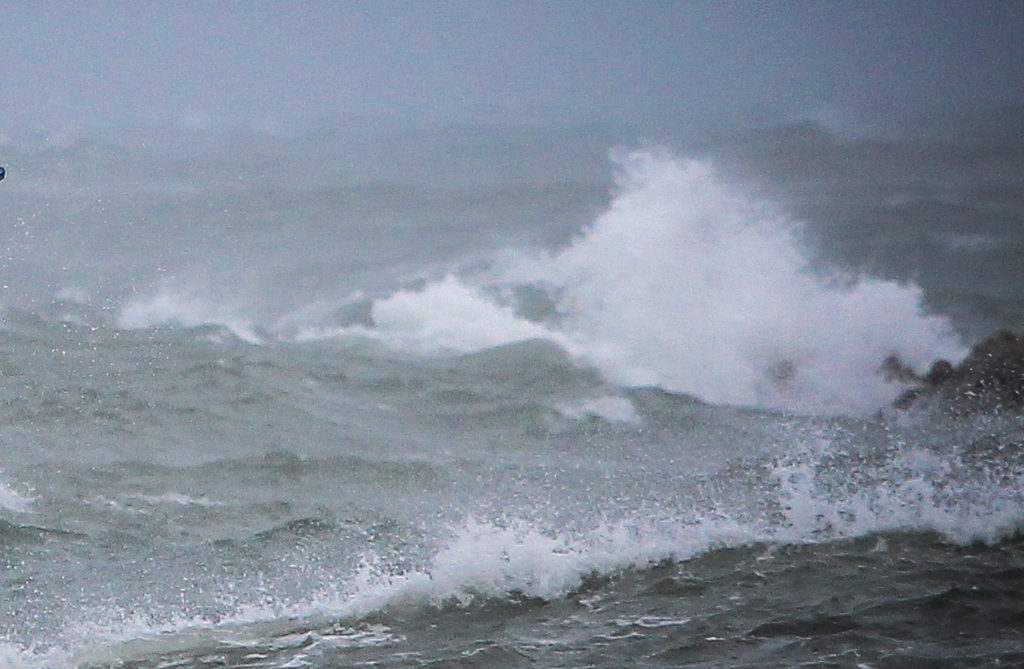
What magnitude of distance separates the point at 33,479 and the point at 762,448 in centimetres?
584

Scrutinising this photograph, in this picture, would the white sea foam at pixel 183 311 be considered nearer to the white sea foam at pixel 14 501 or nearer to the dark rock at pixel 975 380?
the white sea foam at pixel 14 501

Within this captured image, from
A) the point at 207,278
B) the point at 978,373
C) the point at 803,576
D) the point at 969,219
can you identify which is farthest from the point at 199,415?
the point at 969,219

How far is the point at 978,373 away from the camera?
11.0m

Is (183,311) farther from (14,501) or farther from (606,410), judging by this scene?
(606,410)

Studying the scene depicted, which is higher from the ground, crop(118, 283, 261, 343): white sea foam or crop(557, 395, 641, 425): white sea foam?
crop(118, 283, 261, 343): white sea foam

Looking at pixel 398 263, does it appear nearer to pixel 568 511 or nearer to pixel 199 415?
pixel 199 415

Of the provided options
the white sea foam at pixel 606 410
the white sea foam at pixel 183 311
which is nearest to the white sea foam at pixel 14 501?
the white sea foam at pixel 183 311

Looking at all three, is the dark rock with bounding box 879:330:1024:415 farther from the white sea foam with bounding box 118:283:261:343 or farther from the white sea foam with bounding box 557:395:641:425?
the white sea foam with bounding box 118:283:261:343

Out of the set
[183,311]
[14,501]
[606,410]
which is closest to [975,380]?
[606,410]

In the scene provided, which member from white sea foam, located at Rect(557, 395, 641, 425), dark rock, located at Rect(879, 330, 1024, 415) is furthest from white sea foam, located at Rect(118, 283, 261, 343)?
dark rock, located at Rect(879, 330, 1024, 415)

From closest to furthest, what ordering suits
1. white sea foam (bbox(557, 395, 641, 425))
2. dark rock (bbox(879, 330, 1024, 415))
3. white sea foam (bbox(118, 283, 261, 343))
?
dark rock (bbox(879, 330, 1024, 415)) → white sea foam (bbox(557, 395, 641, 425)) → white sea foam (bbox(118, 283, 261, 343))

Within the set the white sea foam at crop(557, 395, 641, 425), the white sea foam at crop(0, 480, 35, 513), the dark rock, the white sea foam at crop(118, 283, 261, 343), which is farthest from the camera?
the white sea foam at crop(118, 283, 261, 343)

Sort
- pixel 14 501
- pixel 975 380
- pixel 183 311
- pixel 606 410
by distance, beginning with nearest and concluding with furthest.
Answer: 1. pixel 14 501
2. pixel 975 380
3. pixel 606 410
4. pixel 183 311

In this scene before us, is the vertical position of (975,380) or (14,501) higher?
(14,501)
